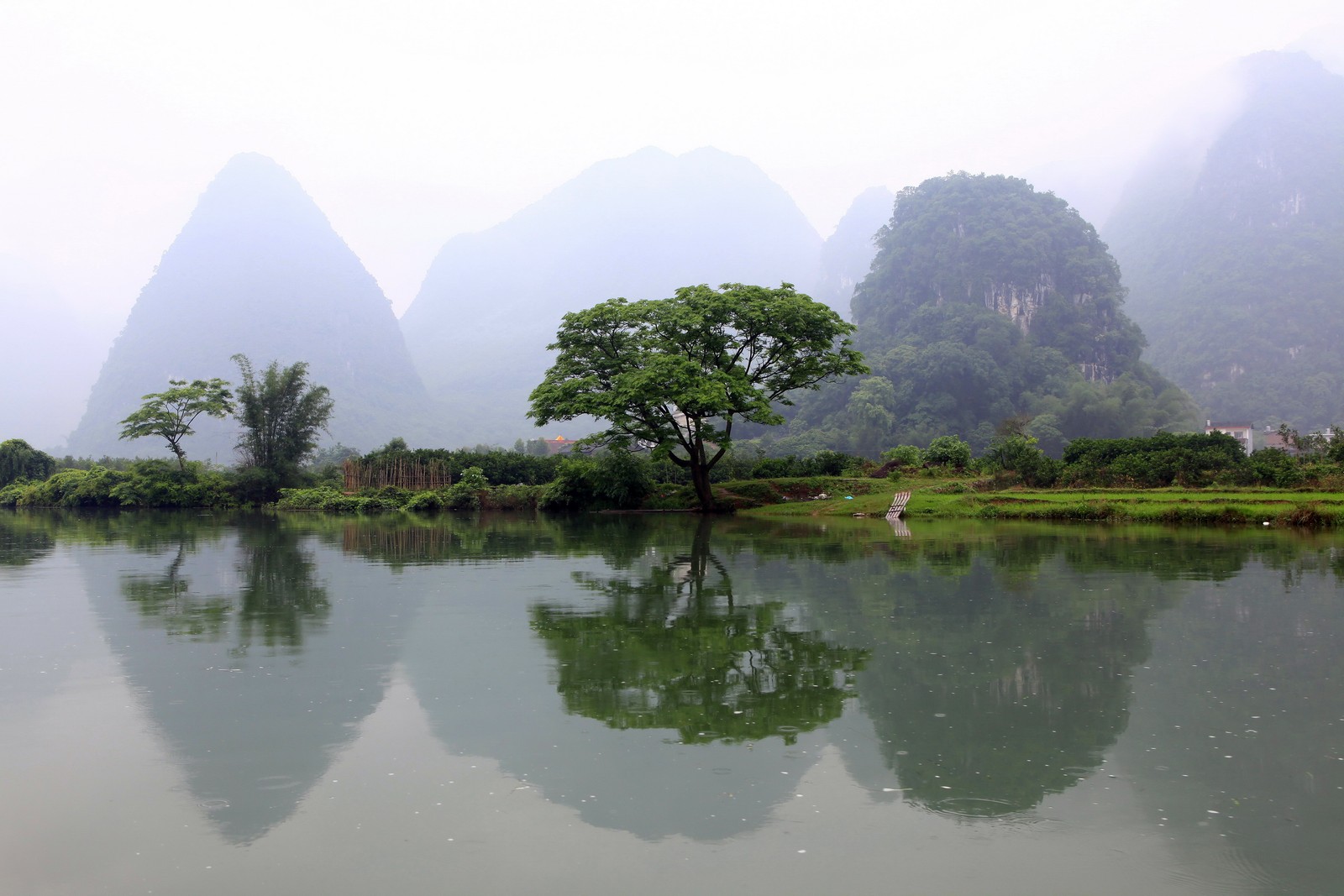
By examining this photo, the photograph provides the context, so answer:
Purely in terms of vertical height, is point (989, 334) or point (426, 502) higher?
point (989, 334)

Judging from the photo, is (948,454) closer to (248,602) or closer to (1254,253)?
(248,602)

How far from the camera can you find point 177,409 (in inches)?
2128

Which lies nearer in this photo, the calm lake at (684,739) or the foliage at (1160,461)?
the calm lake at (684,739)

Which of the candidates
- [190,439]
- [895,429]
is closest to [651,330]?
[895,429]

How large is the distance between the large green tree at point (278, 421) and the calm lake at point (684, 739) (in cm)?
4102

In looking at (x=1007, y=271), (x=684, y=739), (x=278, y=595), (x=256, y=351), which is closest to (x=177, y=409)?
(x=278, y=595)

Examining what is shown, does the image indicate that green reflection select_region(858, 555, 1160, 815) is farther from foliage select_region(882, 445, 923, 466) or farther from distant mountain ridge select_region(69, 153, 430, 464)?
distant mountain ridge select_region(69, 153, 430, 464)

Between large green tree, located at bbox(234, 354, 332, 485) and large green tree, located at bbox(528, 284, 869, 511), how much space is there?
24.0m

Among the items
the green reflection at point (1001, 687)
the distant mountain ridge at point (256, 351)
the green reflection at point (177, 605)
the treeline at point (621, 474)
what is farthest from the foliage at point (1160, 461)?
the distant mountain ridge at point (256, 351)

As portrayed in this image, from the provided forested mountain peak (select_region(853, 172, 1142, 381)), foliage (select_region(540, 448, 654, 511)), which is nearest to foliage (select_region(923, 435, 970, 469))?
foliage (select_region(540, 448, 654, 511))

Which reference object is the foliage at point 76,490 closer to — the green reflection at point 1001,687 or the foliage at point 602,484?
the foliage at point 602,484

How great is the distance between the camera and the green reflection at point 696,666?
703cm

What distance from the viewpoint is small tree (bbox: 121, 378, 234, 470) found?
2036 inches

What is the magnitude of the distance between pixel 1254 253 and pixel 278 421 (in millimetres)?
130640
